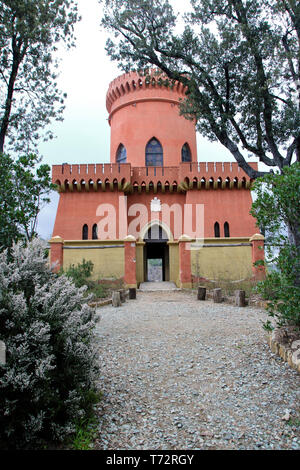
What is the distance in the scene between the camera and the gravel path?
2.46 metres

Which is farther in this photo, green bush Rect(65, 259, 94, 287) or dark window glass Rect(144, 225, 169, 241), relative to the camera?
dark window glass Rect(144, 225, 169, 241)

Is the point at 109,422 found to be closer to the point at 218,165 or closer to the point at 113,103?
the point at 218,165

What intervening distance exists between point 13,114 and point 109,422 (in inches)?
448

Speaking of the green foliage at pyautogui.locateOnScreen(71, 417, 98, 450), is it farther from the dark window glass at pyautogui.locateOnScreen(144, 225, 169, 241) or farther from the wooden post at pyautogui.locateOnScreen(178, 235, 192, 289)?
the dark window glass at pyautogui.locateOnScreen(144, 225, 169, 241)

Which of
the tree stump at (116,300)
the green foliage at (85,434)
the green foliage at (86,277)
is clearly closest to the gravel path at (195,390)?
the green foliage at (85,434)

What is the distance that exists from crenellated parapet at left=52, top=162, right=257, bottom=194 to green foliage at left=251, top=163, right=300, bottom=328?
43.8 ft

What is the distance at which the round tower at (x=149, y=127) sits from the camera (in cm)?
1953

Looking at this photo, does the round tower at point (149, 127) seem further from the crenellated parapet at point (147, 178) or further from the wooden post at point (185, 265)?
the wooden post at point (185, 265)

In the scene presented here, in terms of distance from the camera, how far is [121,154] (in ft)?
66.9

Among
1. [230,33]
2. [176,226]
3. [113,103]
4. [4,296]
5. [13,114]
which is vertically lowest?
[4,296]

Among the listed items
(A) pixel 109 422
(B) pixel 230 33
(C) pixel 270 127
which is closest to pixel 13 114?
(B) pixel 230 33

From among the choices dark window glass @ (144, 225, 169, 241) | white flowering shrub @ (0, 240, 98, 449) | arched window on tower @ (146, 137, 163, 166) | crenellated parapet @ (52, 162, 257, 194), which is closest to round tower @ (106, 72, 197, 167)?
arched window on tower @ (146, 137, 163, 166)

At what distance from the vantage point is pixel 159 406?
294 cm

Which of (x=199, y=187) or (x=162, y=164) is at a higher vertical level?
(x=162, y=164)
